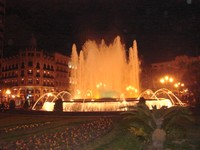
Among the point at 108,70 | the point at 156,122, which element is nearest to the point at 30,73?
the point at 108,70

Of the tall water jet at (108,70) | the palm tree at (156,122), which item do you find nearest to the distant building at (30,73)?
the tall water jet at (108,70)

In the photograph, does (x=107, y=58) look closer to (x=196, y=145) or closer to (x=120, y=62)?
(x=120, y=62)

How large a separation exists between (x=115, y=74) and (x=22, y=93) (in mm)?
51392

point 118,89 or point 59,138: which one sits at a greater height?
point 118,89

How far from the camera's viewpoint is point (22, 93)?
9012 centimetres

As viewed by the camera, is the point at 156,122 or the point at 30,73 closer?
the point at 156,122

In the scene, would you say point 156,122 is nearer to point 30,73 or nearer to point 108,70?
point 108,70

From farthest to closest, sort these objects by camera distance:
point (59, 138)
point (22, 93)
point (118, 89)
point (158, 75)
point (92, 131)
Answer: point (158, 75)
point (22, 93)
point (118, 89)
point (92, 131)
point (59, 138)

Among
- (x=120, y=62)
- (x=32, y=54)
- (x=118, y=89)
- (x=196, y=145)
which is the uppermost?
(x=32, y=54)

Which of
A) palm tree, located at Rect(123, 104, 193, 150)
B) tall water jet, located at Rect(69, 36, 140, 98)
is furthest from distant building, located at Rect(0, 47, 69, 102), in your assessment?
palm tree, located at Rect(123, 104, 193, 150)

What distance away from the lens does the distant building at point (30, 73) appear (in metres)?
90.1

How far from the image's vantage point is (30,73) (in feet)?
297

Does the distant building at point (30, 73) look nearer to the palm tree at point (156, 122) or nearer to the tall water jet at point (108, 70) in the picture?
the tall water jet at point (108, 70)

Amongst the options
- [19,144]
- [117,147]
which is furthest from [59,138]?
[117,147]
